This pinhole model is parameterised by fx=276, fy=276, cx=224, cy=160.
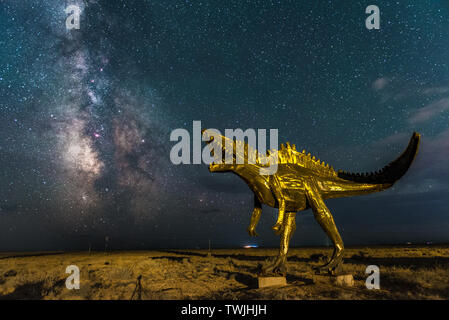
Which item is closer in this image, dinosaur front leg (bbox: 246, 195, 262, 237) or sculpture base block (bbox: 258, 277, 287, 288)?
sculpture base block (bbox: 258, 277, 287, 288)

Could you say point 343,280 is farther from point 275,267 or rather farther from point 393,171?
point 393,171

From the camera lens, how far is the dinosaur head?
8734 millimetres

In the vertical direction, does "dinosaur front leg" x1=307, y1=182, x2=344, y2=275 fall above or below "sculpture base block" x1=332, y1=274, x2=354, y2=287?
above

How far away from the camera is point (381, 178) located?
9.25 m

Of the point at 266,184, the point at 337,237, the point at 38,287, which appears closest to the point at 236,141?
the point at 266,184

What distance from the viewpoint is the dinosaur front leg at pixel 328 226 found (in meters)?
8.44

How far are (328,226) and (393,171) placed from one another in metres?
2.84

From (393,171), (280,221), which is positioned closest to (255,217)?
(280,221)

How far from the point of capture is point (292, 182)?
8852 millimetres

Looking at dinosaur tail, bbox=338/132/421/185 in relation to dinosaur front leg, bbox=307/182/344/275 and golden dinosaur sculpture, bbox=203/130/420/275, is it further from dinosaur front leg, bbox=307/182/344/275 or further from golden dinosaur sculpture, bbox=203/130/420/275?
dinosaur front leg, bbox=307/182/344/275

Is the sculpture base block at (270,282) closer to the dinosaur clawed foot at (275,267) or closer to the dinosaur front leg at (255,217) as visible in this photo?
the dinosaur clawed foot at (275,267)

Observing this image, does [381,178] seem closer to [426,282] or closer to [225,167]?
[426,282]

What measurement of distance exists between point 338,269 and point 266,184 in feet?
11.1

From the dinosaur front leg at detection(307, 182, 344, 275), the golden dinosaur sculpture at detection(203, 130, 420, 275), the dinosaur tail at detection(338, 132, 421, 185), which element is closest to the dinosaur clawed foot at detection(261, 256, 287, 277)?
the golden dinosaur sculpture at detection(203, 130, 420, 275)
